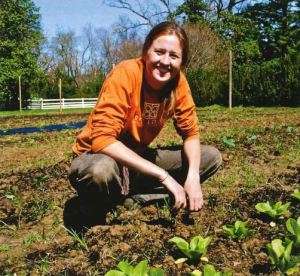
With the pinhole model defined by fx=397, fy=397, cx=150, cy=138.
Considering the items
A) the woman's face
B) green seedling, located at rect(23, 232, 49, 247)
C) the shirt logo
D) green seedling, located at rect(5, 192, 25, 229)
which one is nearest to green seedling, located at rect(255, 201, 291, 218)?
the shirt logo

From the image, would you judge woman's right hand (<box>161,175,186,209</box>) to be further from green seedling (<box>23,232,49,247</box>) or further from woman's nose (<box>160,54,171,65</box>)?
green seedling (<box>23,232,49,247</box>)

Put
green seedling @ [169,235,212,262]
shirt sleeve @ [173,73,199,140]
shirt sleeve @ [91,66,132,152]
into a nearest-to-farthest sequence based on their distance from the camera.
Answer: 1. green seedling @ [169,235,212,262]
2. shirt sleeve @ [91,66,132,152]
3. shirt sleeve @ [173,73,199,140]

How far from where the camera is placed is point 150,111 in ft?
9.30

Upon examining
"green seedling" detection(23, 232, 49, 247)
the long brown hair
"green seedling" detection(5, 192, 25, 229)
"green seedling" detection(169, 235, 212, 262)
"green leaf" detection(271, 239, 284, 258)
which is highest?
the long brown hair

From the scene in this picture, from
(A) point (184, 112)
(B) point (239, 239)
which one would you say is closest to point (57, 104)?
(A) point (184, 112)

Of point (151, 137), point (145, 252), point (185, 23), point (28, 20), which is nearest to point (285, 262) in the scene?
point (145, 252)

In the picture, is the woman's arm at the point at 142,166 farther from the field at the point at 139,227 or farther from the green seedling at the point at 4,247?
the green seedling at the point at 4,247

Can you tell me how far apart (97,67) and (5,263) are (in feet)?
187

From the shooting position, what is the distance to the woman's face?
2580mm

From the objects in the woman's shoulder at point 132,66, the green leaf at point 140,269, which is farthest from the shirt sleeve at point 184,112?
the green leaf at point 140,269

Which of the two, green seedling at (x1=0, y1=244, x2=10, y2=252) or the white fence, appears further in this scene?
the white fence

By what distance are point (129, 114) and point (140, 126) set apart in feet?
0.51

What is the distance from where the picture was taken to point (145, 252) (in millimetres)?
2357

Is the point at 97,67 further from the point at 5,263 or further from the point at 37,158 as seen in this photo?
the point at 5,263
